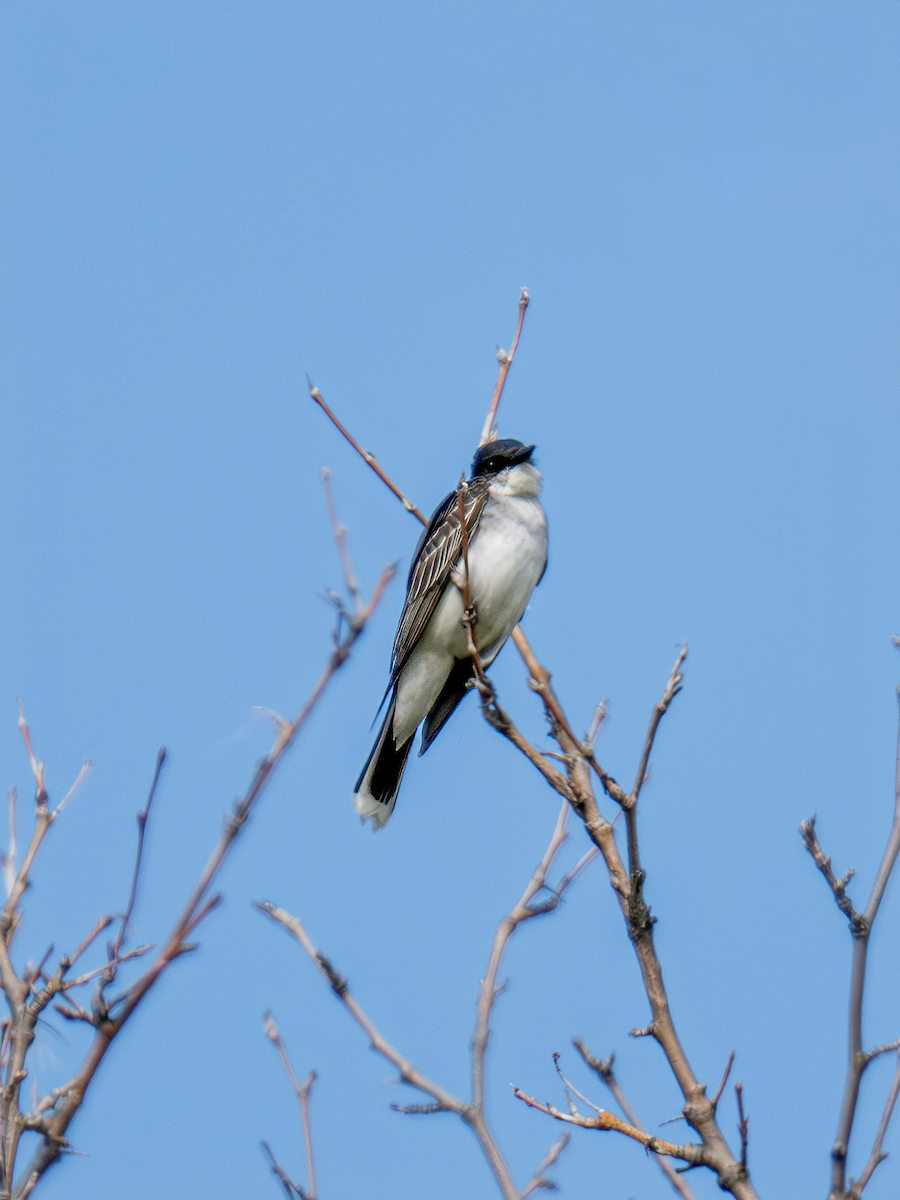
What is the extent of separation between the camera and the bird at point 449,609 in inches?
285

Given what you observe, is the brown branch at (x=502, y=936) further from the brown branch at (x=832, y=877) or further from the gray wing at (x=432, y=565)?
the gray wing at (x=432, y=565)

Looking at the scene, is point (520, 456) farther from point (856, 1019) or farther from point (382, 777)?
point (856, 1019)

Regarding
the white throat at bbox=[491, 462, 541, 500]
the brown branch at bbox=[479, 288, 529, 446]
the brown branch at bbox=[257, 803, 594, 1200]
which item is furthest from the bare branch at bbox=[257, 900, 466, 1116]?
the white throat at bbox=[491, 462, 541, 500]

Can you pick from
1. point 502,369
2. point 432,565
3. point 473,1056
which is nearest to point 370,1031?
point 473,1056

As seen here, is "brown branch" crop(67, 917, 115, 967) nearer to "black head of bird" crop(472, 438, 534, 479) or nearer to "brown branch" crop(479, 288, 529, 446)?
"brown branch" crop(479, 288, 529, 446)

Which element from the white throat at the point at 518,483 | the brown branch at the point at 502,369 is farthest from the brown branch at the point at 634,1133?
the white throat at the point at 518,483

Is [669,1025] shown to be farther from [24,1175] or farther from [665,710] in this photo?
[24,1175]

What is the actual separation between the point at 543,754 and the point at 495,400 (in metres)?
2.12

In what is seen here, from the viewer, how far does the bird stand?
7.23 meters

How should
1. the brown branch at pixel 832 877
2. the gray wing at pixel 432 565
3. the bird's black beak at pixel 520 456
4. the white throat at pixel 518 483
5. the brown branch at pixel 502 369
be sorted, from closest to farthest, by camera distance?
the brown branch at pixel 832 877 → the brown branch at pixel 502 369 → the gray wing at pixel 432 565 → the white throat at pixel 518 483 → the bird's black beak at pixel 520 456

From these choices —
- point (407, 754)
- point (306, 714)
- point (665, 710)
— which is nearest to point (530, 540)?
point (407, 754)

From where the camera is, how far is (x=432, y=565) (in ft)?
25.0

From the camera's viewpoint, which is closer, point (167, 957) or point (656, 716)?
point (167, 957)

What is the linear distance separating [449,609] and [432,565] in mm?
348
